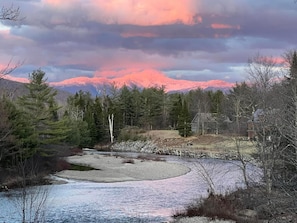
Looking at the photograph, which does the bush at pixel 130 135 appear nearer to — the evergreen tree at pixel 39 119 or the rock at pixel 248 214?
the evergreen tree at pixel 39 119

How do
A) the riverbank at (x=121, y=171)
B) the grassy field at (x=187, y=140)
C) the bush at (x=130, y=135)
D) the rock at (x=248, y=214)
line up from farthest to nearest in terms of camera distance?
1. the bush at (x=130, y=135)
2. the grassy field at (x=187, y=140)
3. the riverbank at (x=121, y=171)
4. the rock at (x=248, y=214)

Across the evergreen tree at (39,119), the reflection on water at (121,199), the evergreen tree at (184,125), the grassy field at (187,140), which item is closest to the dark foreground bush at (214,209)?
the reflection on water at (121,199)

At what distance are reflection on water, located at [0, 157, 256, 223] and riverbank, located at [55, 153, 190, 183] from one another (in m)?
3.26

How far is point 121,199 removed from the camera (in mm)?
28812

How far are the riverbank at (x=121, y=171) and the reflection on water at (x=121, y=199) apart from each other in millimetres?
3264

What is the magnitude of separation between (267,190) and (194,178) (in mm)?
16994

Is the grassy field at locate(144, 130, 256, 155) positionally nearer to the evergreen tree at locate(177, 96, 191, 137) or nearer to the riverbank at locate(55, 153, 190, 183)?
the evergreen tree at locate(177, 96, 191, 137)

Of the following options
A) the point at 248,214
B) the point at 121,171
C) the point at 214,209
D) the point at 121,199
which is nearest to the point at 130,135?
the point at 121,171

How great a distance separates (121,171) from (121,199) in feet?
61.8

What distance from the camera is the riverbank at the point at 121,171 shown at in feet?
140

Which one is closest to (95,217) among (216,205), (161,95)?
(216,205)

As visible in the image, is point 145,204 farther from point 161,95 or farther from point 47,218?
point 161,95

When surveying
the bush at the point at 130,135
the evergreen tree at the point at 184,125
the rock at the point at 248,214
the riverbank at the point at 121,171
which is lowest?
the riverbank at the point at 121,171

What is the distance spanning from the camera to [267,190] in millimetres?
24500
